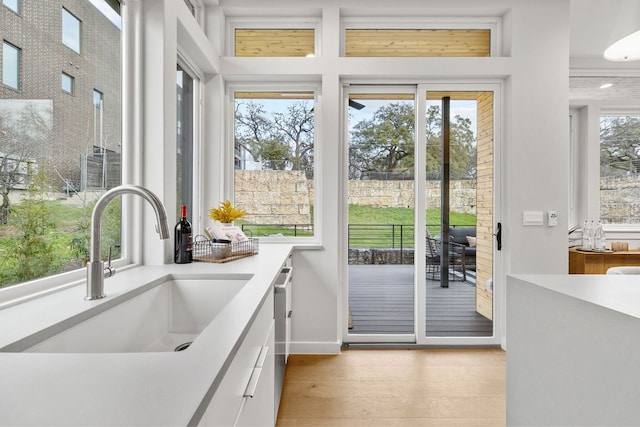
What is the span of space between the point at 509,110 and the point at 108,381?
323 cm

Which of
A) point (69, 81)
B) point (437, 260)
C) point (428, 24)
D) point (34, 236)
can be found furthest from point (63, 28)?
point (437, 260)

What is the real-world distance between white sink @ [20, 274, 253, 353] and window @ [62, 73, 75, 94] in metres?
0.83

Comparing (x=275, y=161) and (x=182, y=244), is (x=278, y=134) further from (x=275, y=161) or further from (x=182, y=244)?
(x=182, y=244)

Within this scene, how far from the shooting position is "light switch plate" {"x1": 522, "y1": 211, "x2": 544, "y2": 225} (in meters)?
2.91

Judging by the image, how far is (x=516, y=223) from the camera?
2.91 meters

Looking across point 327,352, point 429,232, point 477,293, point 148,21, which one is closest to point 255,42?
point 148,21

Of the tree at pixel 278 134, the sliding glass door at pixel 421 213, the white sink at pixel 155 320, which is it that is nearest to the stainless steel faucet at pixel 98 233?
the white sink at pixel 155 320

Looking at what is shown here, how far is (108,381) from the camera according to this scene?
602 mm

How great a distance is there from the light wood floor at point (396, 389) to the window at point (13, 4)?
2158 millimetres

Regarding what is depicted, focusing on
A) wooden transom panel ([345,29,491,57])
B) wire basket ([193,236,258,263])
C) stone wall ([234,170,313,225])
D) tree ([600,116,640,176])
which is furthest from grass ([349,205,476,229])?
tree ([600,116,640,176])

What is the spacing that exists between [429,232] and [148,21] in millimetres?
2509

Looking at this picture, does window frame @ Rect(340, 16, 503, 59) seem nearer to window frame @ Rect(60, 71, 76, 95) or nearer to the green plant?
window frame @ Rect(60, 71, 76, 95)

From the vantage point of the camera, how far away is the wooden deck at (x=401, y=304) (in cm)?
307

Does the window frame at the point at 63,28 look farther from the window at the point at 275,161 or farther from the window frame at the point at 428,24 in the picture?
the window frame at the point at 428,24
